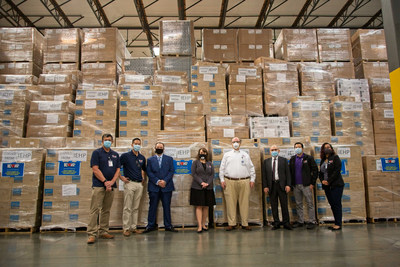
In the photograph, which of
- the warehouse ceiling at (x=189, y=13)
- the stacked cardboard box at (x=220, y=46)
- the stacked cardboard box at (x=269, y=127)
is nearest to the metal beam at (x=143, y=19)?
the warehouse ceiling at (x=189, y=13)

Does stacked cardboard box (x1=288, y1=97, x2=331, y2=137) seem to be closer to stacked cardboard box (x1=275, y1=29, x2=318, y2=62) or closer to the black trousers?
the black trousers

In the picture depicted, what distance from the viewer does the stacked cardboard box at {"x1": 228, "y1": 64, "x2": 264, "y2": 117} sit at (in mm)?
8391

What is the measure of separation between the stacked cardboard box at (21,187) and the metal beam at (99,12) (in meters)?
8.44

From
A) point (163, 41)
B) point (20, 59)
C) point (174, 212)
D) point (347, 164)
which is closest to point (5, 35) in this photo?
point (20, 59)

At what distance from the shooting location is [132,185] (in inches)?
231

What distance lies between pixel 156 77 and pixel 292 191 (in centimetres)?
464

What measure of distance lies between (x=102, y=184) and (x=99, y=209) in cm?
44

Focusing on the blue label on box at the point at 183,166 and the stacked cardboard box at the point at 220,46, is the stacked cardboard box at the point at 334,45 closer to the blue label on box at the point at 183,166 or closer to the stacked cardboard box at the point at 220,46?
the stacked cardboard box at the point at 220,46

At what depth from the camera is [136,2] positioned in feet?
41.3

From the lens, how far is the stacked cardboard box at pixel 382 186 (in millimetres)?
6820

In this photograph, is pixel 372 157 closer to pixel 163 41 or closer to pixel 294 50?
pixel 294 50

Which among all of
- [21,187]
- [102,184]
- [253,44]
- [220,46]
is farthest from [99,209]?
[253,44]

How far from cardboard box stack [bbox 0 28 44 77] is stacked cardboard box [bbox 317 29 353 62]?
8.63 meters

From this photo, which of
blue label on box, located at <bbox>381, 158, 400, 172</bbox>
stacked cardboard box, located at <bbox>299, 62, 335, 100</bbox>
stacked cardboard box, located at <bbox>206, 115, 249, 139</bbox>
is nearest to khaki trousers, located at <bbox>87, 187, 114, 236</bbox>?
stacked cardboard box, located at <bbox>206, 115, 249, 139</bbox>
